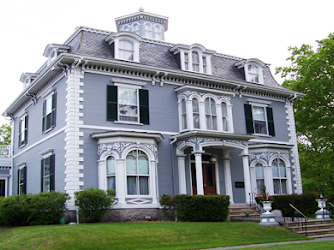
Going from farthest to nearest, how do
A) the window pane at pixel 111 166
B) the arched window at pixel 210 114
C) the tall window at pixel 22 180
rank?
the tall window at pixel 22 180
the arched window at pixel 210 114
the window pane at pixel 111 166

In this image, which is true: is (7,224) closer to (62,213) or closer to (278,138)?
(62,213)

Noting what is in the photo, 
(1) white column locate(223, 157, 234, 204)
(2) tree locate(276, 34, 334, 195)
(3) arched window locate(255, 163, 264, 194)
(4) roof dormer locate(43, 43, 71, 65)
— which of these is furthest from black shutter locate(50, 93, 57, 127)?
(2) tree locate(276, 34, 334, 195)

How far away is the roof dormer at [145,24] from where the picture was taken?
27.8m

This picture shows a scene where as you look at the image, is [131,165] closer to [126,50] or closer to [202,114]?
[202,114]

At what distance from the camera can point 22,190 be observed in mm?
23297

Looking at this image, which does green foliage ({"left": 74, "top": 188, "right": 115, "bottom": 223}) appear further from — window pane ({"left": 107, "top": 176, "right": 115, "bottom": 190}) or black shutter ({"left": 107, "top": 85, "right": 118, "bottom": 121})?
black shutter ({"left": 107, "top": 85, "right": 118, "bottom": 121})

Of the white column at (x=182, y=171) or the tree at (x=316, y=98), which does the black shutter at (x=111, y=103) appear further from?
the tree at (x=316, y=98)

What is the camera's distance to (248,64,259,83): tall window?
24.4 meters

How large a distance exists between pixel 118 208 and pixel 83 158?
8.75 ft

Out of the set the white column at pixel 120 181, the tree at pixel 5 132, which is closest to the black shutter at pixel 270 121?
the white column at pixel 120 181

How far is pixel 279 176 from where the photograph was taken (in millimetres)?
22188

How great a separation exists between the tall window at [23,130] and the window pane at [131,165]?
872cm

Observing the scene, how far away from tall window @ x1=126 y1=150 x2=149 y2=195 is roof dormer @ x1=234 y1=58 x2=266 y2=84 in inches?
369

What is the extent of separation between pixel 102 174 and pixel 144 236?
5.48 meters
